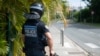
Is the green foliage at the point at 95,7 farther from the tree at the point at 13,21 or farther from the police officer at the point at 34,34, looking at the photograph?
the tree at the point at 13,21

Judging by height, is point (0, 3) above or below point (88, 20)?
above

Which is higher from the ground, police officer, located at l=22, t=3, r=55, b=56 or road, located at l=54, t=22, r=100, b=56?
police officer, located at l=22, t=3, r=55, b=56

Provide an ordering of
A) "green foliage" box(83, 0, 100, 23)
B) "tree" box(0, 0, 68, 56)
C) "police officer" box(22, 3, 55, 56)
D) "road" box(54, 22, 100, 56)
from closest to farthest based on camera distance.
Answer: "tree" box(0, 0, 68, 56) → "police officer" box(22, 3, 55, 56) → "road" box(54, 22, 100, 56) → "green foliage" box(83, 0, 100, 23)

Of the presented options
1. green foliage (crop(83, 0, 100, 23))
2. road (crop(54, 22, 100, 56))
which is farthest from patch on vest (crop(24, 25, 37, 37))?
green foliage (crop(83, 0, 100, 23))

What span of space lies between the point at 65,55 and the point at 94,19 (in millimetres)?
67951

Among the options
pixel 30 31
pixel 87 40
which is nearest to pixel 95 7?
pixel 87 40

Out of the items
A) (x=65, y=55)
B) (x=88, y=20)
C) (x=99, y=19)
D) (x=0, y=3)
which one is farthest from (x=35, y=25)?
(x=88, y=20)

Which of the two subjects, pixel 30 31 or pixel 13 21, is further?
pixel 30 31

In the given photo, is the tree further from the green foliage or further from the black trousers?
the green foliage

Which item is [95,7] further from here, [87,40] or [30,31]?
[30,31]

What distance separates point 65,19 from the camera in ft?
10.5

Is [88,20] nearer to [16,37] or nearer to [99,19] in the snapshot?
[99,19]

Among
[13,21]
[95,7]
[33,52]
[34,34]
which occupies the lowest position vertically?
[95,7]

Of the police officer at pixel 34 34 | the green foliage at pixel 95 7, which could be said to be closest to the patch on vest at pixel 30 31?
the police officer at pixel 34 34
